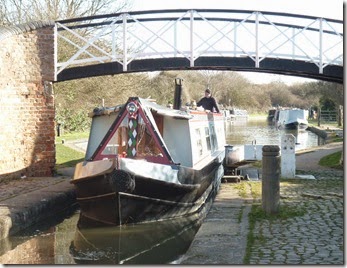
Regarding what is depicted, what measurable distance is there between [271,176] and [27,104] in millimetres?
7557

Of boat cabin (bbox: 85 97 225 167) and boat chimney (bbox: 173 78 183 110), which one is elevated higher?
boat chimney (bbox: 173 78 183 110)

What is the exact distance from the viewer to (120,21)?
1681 cm

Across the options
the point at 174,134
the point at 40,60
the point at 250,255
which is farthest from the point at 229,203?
the point at 40,60

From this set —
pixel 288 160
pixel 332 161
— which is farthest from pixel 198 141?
pixel 332 161

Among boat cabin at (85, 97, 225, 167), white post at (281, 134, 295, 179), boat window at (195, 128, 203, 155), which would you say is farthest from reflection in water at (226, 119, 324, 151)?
boat cabin at (85, 97, 225, 167)

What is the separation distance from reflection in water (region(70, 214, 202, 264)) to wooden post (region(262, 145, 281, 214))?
144cm

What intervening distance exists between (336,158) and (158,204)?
10.4 m

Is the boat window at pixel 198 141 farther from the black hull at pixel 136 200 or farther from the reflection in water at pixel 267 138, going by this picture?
the reflection in water at pixel 267 138

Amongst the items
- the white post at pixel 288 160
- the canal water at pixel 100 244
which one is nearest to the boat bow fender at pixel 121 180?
the canal water at pixel 100 244

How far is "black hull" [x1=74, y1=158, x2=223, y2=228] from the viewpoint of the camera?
377 inches

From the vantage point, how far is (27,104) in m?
14.1

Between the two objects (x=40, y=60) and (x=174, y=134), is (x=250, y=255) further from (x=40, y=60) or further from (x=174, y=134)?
(x=40, y=60)

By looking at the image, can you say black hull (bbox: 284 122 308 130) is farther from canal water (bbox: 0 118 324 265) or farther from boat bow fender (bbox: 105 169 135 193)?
boat bow fender (bbox: 105 169 135 193)

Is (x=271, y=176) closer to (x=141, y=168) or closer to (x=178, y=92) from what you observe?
(x=141, y=168)
